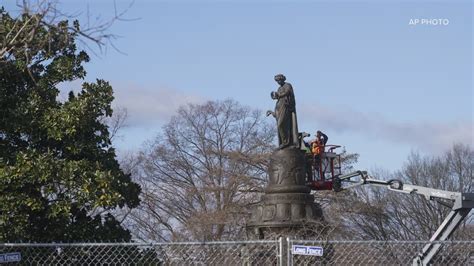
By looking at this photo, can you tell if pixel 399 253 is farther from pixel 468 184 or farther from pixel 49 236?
pixel 468 184

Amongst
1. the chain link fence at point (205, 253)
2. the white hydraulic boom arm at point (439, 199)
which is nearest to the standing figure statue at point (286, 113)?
the white hydraulic boom arm at point (439, 199)

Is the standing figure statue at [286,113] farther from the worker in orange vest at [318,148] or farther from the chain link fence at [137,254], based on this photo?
the chain link fence at [137,254]

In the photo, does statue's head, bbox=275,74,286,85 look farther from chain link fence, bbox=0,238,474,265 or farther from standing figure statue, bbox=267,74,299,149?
chain link fence, bbox=0,238,474,265

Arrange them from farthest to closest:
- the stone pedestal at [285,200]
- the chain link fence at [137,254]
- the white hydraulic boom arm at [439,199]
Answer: the stone pedestal at [285,200], the white hydraulic boom arm at [439,199], the chain link fence at [137,254]

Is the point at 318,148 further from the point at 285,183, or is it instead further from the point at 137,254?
the point at 137,254

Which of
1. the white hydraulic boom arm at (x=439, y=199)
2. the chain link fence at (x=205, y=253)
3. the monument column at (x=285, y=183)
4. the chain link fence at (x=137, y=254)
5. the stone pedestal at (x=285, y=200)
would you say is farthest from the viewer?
the monument column at (x=285, y=183)

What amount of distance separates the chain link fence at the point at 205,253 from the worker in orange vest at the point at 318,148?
19.5 ft

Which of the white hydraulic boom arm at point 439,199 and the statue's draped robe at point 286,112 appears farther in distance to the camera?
the statue's draped robe at point 286,112

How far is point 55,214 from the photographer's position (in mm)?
9297

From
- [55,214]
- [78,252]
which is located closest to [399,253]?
[78,252]

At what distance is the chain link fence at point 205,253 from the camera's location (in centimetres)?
590

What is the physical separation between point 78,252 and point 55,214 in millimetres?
1158

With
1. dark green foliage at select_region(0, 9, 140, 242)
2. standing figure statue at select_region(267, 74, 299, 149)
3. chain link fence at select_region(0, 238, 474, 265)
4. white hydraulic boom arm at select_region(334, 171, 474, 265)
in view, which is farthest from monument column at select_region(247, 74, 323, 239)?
dark green foliage at select_region(0, 9, 140, 242)

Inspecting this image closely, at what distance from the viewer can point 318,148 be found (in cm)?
1688
